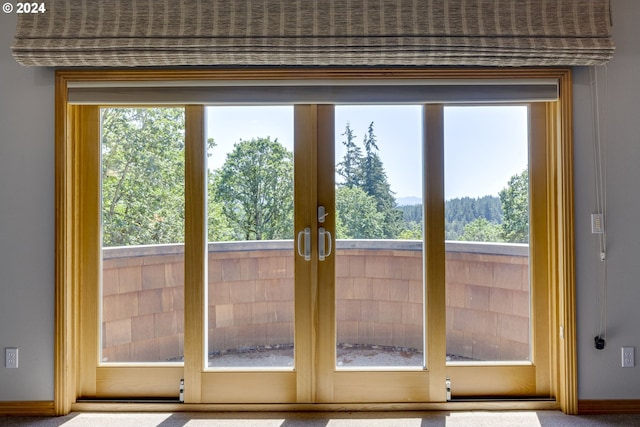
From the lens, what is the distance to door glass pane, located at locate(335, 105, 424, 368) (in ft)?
6.86

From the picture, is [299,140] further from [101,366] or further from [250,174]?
[101,366]

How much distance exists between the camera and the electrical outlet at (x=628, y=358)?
1.97 metres

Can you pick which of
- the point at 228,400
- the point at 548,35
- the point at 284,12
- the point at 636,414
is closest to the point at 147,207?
the point at 228,400

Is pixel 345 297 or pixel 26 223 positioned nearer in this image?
pixel 26 223

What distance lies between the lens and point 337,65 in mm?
1980

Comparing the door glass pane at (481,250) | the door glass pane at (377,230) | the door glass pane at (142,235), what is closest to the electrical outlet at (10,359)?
the door glass pane at (142,235)

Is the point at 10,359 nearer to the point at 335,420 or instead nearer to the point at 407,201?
the point at 335,420

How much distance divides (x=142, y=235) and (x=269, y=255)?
0.76 m

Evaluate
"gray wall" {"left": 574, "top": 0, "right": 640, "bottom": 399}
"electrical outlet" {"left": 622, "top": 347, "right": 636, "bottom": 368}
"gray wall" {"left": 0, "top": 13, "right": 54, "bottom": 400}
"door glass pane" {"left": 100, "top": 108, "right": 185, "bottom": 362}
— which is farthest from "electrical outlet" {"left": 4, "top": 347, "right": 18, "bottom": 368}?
"electrical outlet" {"left": 622, "top": 347, "right": 636, "bottom": 368}

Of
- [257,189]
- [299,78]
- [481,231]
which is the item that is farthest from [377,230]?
[299,78]

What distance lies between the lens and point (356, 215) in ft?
6.87

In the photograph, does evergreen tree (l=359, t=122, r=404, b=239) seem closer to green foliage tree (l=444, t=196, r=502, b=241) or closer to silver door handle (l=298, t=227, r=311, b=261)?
green foliage tree (l=444, t=196, r=502, b=241)

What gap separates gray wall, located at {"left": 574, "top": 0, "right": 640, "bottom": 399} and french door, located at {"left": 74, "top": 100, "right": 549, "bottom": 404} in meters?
0.20

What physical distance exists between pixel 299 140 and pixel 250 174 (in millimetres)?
348
